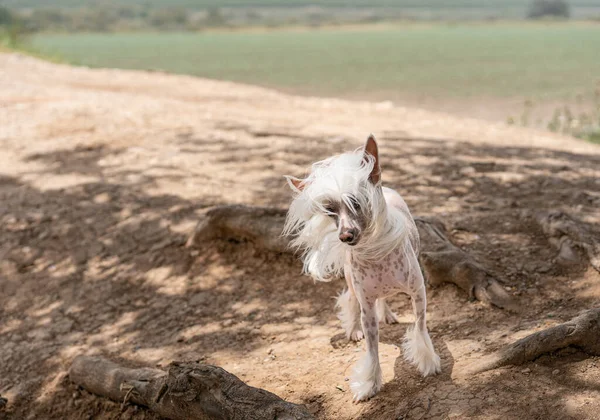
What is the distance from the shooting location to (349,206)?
3561 mm

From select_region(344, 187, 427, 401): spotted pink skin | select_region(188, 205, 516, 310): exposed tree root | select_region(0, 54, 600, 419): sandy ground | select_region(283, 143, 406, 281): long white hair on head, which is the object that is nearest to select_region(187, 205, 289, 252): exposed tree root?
select_region(188, 205, 516, 310): exposed tree root

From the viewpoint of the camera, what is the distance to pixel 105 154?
883cm

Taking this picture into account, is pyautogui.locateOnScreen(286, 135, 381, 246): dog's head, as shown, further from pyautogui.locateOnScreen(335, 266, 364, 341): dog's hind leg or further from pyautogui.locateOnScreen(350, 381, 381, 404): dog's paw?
pyautogui.locateOnScreen(335, 266, 364, 341): dog's hind leg

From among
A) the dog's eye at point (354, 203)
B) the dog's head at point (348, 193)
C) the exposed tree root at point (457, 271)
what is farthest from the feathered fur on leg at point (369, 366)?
the exposed tree root at point (457, 271)

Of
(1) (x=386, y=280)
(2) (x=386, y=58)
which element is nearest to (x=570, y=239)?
(1) (x=386, y=280)

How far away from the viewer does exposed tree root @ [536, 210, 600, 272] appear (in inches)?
207

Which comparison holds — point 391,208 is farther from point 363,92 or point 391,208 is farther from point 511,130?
point 363,92

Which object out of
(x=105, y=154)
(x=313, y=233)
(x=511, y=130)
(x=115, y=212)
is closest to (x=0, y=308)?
(x=115, y=212)

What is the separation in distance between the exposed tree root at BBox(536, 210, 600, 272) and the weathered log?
237cm

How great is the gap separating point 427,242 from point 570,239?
3.18 ft

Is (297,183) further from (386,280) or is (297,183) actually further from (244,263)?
(244,263)

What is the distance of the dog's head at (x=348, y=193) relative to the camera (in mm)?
3564

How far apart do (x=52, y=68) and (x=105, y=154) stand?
1014cm

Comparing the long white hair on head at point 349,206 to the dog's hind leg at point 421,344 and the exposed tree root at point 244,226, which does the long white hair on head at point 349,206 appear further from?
the exposed tree root at point 244,226
